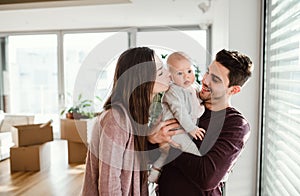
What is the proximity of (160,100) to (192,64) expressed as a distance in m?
0.20

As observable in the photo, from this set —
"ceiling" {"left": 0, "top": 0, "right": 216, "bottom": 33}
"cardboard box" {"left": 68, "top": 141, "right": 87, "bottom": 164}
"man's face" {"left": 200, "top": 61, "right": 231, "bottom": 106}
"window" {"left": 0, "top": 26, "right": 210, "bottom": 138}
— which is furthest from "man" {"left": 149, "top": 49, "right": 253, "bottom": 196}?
"window" {"left": 0, "top": 26, "right": 210, "bottom": 138}

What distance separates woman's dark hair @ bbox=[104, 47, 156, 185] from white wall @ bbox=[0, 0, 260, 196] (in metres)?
1.02

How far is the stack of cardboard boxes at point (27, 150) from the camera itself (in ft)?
13.2

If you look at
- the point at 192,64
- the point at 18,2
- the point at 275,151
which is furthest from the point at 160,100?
the point at 18,2

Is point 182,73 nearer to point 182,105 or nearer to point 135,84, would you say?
point 182,105

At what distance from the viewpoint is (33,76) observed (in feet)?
20.3

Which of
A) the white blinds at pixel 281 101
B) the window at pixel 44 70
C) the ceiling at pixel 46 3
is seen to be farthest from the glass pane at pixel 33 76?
the white blinds at pixel 281 101

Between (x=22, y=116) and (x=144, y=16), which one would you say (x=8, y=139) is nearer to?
(x=22, y=116)

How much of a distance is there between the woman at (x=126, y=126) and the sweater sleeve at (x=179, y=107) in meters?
0.08

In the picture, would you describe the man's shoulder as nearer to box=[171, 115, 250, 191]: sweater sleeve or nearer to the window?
box=[171, 115, 250, 191]: sweater sleeve

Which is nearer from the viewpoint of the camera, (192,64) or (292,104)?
(192,64)

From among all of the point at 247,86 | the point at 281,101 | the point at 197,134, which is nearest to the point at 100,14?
the point at 247,86

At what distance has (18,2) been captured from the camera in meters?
3.19

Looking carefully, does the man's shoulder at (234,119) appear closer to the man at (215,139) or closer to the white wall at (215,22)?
the man at (215,139)
